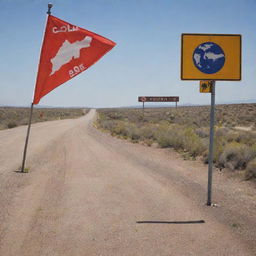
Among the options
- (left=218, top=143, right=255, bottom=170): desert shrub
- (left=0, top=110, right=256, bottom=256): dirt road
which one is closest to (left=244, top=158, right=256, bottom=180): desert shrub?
(left=0, top=110, right=256, bottom=256): dirt road

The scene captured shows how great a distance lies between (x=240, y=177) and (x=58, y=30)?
644 cm

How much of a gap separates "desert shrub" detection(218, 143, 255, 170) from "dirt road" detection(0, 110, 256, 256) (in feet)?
2.75

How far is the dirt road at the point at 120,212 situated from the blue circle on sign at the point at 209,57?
8.71ft

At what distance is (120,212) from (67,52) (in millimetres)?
4464

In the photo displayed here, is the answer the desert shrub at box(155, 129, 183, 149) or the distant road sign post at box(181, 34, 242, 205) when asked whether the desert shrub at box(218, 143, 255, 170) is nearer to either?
the desert shrub at box(155, 129, 183, 149)

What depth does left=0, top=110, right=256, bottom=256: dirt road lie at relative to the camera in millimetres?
3684

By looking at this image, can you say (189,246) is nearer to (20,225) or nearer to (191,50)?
(20,225)

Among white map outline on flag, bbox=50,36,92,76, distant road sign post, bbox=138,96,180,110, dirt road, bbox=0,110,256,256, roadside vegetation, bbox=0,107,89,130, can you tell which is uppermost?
distant road sign post, bbox=138,96,180,110

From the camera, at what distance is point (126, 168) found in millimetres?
8664

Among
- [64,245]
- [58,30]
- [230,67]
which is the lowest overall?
[64,245]

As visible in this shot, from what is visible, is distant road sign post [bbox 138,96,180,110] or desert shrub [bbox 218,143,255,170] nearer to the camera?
desert shrub [bbox 218,143,255,170]

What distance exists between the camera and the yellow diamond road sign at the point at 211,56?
5.12 m

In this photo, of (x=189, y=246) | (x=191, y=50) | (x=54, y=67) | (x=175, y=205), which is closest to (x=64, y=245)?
(x=189, y=246)

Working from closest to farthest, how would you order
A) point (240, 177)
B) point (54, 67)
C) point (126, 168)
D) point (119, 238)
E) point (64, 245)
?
point (64, 245) → point (119, 238) → point (54, 67) → point (240, 177) → point (126, 168)
